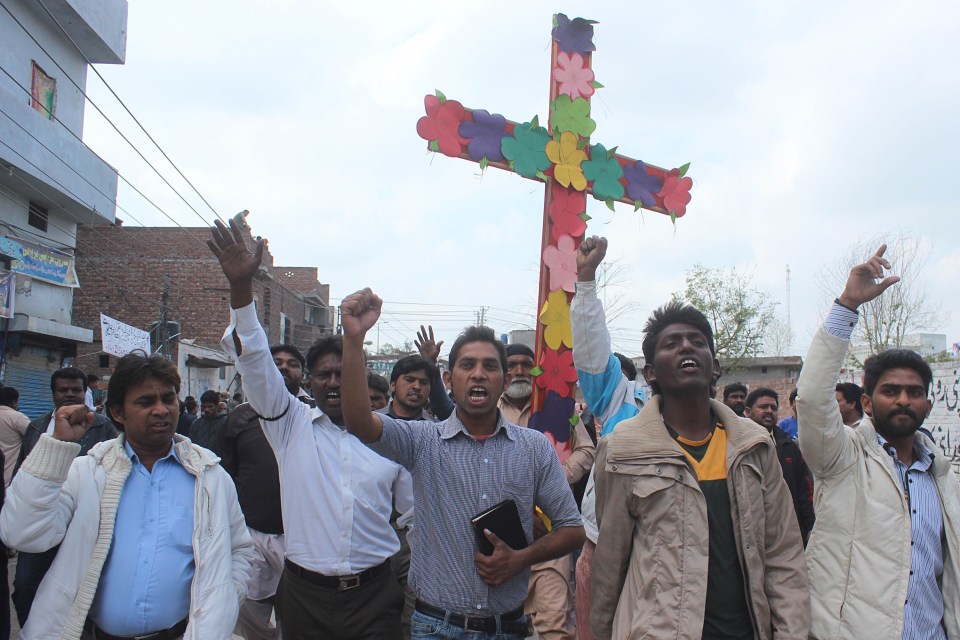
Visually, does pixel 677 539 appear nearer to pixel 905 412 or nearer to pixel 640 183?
pixel 905 412

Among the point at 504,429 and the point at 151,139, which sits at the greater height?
the point at 151,139

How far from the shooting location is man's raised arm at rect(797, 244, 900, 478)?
8.70 feet

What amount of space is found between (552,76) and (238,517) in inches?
124

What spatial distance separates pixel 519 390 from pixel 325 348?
136cm

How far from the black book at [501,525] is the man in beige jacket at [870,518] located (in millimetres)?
1116

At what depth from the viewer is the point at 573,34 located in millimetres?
4605

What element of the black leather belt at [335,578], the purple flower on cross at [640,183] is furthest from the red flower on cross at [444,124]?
the black leather belt at [335,578]

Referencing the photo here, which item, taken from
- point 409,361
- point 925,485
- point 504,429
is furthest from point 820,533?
point 409,361

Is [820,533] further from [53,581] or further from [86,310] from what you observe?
[86,310]

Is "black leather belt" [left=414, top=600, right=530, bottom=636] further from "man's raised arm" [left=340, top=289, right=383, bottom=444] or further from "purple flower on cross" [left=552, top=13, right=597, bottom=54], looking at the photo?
"purple flower on cross" [left=552, top=13, right=597, bottom=54]

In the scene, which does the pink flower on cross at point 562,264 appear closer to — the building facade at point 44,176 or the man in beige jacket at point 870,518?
the man in beige jacket at point 870,518

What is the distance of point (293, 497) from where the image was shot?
3.34 meters

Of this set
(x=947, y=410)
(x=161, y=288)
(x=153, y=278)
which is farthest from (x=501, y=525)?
(x=153, y=278)

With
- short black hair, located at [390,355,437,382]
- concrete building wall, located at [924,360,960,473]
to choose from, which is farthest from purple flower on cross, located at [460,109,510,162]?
concrete building wall, located at [924,360,960,473]
